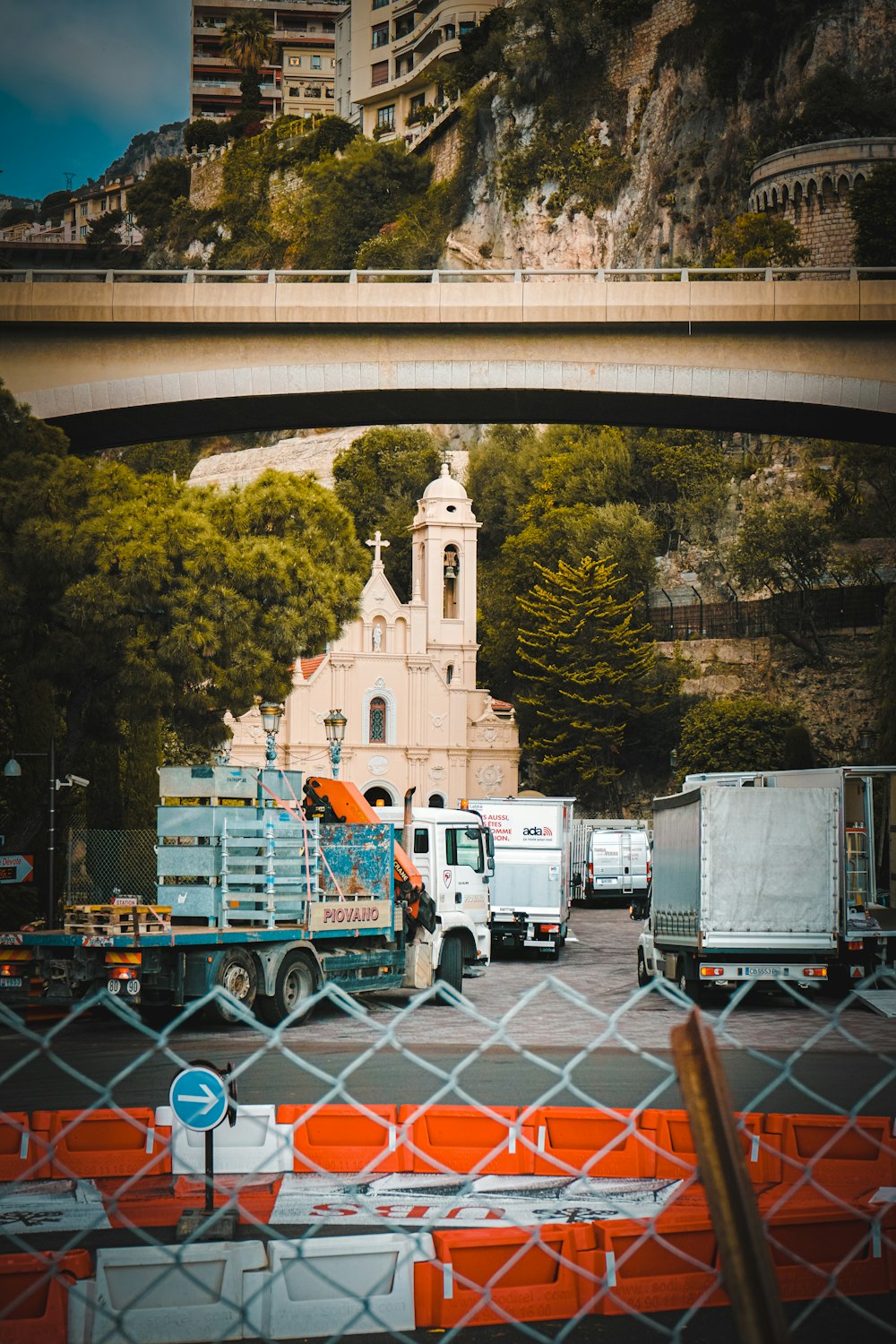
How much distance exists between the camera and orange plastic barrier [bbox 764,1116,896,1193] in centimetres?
890

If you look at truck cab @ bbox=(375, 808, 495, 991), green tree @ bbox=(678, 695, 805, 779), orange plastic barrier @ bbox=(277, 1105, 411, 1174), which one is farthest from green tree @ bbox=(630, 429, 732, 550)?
orange plastic barrier @ bbox=(277, 1105, 411, 1174)

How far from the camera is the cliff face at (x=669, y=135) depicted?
287 ft

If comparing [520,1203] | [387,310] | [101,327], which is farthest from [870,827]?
[101,327]

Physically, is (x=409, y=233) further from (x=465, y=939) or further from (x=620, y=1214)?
(x=620, y=1214)

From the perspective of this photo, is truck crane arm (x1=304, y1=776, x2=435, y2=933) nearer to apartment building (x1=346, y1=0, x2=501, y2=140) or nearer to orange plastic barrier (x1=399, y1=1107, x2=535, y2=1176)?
orange plastic barrier (x1=399, y1=1107, x2=535, y2=1176)

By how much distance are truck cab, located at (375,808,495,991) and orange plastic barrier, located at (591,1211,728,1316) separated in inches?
604

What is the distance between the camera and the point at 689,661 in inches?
3088

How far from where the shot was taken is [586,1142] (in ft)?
31.7

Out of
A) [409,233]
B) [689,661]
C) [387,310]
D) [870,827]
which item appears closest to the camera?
[870,827]

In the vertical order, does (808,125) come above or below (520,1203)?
above

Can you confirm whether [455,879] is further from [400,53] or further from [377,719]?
[400,53]

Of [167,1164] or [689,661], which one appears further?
[689,661]

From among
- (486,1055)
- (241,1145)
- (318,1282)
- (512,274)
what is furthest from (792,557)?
(318,1282)

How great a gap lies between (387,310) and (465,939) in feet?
59.9
